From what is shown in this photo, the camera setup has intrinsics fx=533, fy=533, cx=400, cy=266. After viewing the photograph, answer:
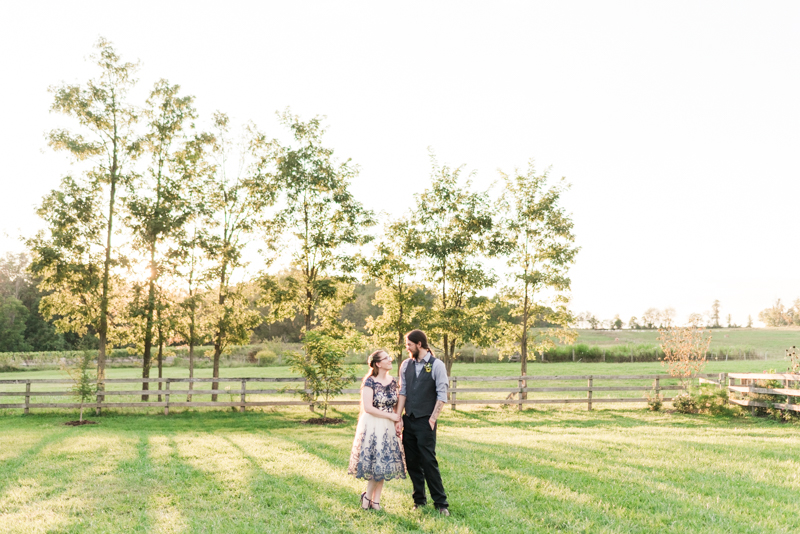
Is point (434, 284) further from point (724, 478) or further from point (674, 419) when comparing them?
point (724, 478)

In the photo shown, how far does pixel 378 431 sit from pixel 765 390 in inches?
564

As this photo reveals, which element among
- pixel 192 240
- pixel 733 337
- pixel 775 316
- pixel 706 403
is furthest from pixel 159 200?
pixel 775 316

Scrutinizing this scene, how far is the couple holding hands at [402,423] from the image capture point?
5949 mm

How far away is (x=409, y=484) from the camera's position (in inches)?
293

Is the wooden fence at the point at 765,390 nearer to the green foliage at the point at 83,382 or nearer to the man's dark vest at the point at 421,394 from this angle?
the man's dark vest at the point at 421,394

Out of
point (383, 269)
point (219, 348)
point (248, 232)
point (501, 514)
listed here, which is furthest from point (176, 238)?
point (501, 514)

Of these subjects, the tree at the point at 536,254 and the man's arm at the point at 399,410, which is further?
the tree at the point at 536,254

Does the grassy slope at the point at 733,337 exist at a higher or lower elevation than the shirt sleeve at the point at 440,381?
lower

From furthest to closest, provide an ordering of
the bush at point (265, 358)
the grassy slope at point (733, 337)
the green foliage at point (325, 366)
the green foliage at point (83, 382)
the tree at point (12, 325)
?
the grassy slope at point (733, 337)
the tree at point (12, 325)
the bush at point (265, 358)
the green foliage at point (83, 382)
the green foliage at point (325, 366)

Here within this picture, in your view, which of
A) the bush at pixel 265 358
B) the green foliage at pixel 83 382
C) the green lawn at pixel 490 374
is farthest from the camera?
the bush at pixel 265 358

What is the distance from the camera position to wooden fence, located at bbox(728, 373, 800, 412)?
14516mm

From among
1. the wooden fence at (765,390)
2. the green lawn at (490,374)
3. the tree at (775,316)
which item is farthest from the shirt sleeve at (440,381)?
the tree at (775,316)

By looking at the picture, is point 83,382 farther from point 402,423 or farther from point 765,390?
point 765,390

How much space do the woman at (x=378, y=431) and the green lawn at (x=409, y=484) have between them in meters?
0.48
